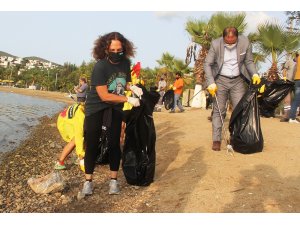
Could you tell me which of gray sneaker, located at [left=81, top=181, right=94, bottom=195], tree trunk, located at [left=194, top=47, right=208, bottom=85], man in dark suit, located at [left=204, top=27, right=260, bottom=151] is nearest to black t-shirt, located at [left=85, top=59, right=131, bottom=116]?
gray sneaker, located at [left=81, top=181, right=94, bottom=195]

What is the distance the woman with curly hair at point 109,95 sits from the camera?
3.78m

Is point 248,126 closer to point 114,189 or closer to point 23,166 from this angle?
point 114,189

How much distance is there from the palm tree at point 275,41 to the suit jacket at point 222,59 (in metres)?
7.24

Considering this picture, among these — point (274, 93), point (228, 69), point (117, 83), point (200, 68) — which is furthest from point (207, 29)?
point (117, 83)

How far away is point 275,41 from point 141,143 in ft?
31.9

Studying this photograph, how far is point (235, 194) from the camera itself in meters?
3.71

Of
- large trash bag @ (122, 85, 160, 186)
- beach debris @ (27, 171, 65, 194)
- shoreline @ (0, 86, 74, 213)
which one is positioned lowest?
shoreline @ (0, 86, 74, 213)

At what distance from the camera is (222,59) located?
5430mm

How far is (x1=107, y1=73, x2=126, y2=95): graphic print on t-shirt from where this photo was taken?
388 cm

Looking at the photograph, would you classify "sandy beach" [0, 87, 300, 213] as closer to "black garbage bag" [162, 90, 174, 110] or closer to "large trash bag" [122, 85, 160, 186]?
"large trash bag" [122, 85, 160, 186]

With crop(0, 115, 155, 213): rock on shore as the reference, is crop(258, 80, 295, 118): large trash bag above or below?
above

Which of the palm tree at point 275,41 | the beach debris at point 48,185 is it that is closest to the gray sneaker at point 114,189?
the beach debris at point 48,185

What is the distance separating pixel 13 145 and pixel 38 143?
0.51 meters

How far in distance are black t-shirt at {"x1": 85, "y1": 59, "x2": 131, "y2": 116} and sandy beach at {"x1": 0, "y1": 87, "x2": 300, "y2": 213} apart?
3.11 ft
